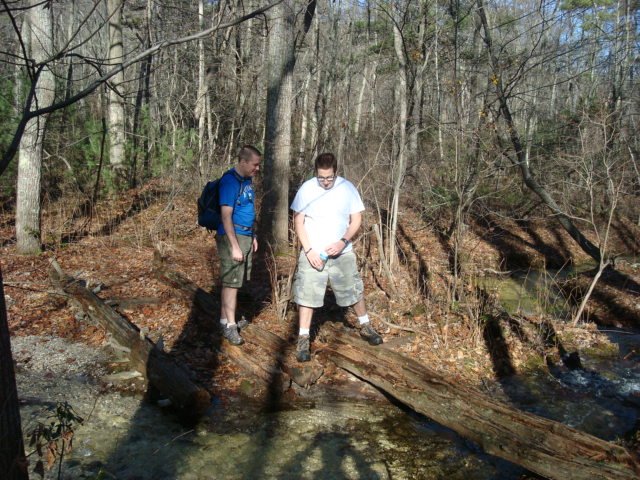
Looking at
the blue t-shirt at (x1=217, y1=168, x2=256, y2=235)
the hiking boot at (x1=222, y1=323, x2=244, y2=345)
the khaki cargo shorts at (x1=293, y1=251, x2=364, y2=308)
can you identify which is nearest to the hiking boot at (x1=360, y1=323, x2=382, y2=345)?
the khaki cargo shorts at (x1=293, y1=251, x2=364, y2=308)

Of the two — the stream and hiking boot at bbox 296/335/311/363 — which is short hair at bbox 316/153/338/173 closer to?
hiking boot at bbox 296/335/311/363

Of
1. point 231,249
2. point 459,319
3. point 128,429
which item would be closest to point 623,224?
point 459,319

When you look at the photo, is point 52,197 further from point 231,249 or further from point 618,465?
point 618,465

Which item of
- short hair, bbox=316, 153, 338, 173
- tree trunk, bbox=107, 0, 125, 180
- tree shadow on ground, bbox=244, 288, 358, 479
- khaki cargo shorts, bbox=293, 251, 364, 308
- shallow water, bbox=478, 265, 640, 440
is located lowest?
shallow water, bbox=478, 265, 640, 440

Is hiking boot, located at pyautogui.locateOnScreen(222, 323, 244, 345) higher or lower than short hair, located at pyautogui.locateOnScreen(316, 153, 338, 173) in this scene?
lower

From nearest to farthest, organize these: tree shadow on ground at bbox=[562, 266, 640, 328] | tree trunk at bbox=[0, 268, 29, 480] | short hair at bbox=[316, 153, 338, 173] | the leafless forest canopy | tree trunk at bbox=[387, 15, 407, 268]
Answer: tree trunk at bbox=[0, 268, 29, 480] < short hair at bbox=[316, 153, 338, 173] < tree trunk at bbox=[387, 15, 407, 268] < the leafless forest canopy < tree shadow on ground at bbox=[562, 266, 640, 328]

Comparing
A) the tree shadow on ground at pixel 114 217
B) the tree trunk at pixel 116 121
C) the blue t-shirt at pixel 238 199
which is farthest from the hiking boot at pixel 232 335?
the tree trunk at pixel 116 121

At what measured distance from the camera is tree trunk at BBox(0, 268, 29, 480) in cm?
249

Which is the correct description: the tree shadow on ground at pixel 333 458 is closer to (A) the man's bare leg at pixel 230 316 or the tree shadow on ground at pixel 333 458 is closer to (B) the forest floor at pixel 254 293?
(B) the forest floor at pixel 254 293

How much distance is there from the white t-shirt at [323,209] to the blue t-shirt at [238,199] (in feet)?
1.69

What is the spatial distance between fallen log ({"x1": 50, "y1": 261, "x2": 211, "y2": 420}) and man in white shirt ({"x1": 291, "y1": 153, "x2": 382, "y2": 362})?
1.09 m

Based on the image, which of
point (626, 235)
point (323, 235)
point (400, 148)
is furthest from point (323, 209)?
point (626, 235)

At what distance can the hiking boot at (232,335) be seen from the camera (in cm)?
513

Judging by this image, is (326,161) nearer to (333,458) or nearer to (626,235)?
(333,458)
